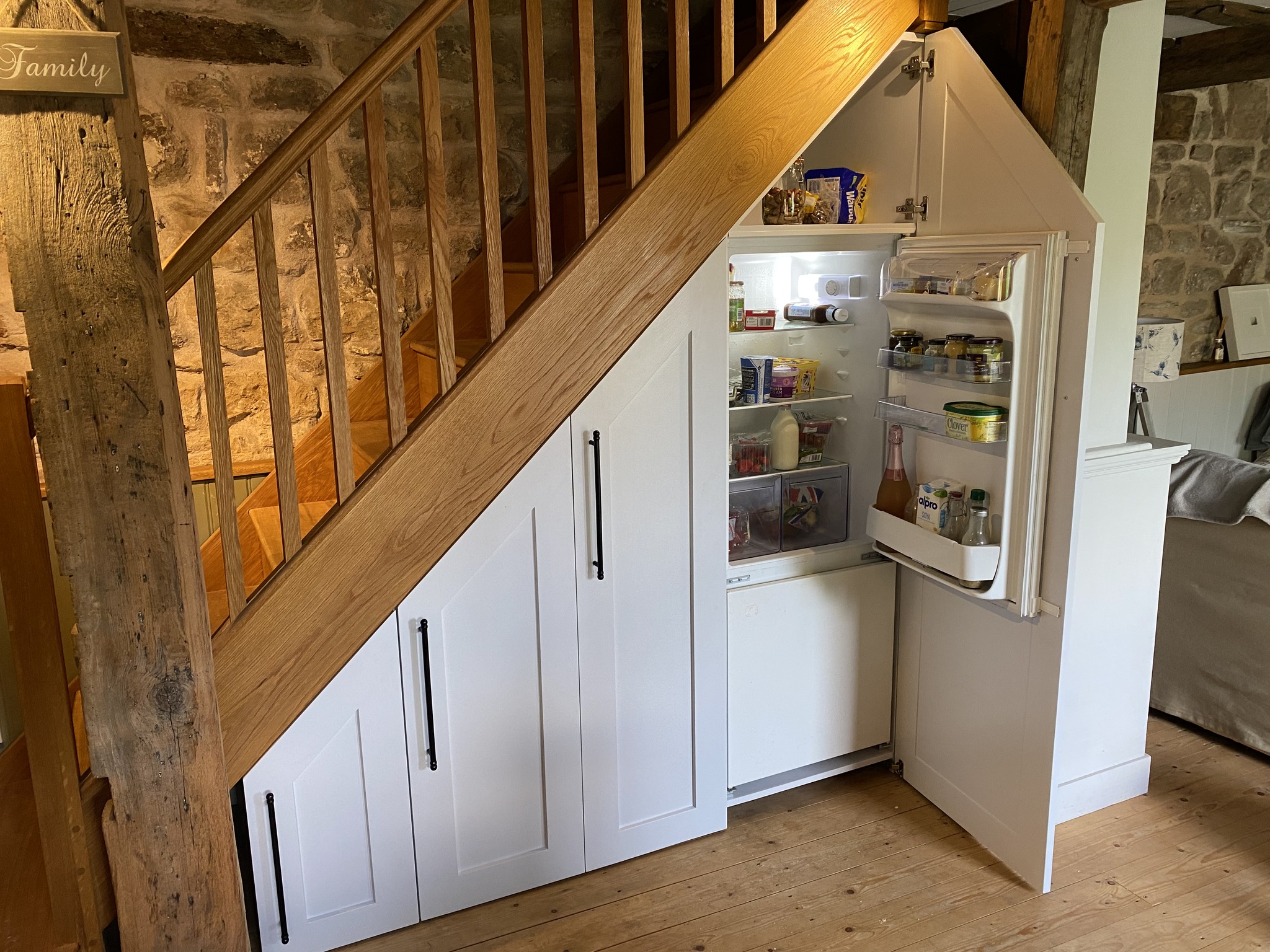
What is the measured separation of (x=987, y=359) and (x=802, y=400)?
623mm

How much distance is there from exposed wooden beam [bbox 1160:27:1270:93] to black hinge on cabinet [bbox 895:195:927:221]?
129 cm

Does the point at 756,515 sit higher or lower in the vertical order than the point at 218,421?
lower

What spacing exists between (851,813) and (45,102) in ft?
8.25

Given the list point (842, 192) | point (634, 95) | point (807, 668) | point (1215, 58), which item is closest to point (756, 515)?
point (807, 668)

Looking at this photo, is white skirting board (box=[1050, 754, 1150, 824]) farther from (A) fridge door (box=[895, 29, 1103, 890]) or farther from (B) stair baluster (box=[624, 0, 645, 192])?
(B) stair baluster (box=[624, 0, 645, 192])

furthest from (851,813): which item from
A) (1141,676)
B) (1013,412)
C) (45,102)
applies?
(45,102)

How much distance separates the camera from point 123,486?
1.65 metres

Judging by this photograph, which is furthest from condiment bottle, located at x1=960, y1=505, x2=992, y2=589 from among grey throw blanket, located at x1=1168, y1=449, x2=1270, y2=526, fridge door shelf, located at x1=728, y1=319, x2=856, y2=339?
grey throw blanket, located at x1=1168, y1=449, x2=1270, y2=526

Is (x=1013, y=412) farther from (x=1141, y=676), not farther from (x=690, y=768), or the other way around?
(x=690, y=768)

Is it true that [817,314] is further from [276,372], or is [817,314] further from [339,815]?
[339,815]

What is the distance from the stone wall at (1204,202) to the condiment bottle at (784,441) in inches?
90.4

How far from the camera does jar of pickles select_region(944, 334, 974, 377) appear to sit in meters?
2.31

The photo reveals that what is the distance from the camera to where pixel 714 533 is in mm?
2475

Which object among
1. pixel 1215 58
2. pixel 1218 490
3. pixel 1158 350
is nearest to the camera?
pixel 1218 490
